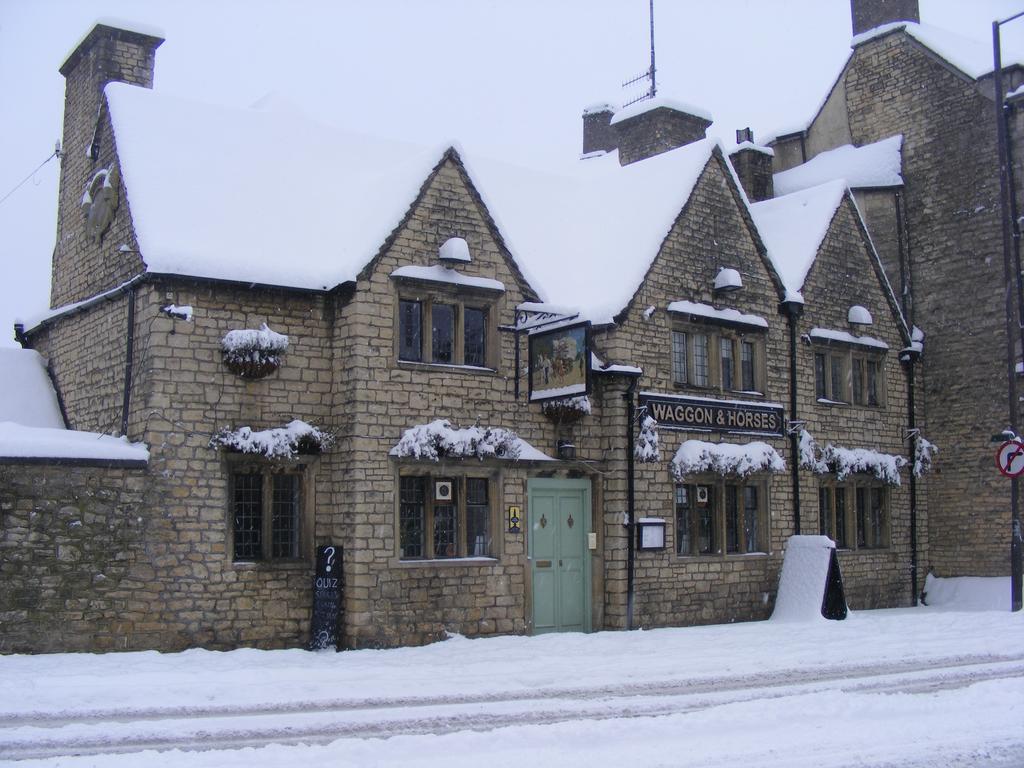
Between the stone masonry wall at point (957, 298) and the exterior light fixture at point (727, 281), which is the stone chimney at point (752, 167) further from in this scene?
the exterior light fixture at point (727, 281)

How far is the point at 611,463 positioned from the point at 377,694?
7.64 m

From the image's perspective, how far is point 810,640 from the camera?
15992mm

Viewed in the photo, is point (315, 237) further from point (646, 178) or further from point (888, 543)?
point (888, 543)

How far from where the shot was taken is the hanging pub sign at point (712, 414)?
18.7m

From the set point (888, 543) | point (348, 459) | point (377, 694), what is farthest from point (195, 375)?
point (888, 543)

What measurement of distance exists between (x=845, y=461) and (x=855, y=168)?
746 centimetres

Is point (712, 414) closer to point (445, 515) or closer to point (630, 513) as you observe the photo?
point (630, 513)

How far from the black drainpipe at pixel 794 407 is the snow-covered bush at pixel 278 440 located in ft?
29.4

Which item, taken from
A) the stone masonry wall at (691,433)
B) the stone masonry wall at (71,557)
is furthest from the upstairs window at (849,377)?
the stone masonry wall at (71,557)

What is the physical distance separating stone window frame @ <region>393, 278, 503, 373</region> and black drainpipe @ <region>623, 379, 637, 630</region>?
2.40m

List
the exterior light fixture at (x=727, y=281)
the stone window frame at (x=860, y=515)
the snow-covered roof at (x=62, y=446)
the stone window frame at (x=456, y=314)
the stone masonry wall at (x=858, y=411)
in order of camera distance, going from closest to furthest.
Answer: the snow-covered roof at (x=62, y=446), the stone window frame at (x=456, y=314), the exterior light fixture at (x=727, y=281), the stone masonry wall at (x=858, y=411), the stone window frame at (x=860, y=515)

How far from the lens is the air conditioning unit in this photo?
54.3ft

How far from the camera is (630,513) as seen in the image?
18.0m

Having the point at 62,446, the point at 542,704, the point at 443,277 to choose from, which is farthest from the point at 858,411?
the point at 62,446
